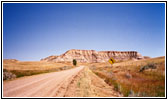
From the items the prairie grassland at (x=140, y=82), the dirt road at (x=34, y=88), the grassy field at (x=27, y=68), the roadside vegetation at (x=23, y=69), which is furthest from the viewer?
the grassy field at (x=27, y=68)

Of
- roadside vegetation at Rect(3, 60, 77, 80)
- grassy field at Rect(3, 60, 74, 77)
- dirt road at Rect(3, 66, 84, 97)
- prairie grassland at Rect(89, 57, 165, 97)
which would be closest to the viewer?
dirt road at Rect(3, 66, 84, 97)

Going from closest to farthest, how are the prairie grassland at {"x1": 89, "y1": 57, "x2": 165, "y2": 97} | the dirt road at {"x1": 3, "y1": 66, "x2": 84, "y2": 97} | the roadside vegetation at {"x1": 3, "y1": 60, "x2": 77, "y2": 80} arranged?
1. the dirt road at {"x1": 3, "y1": 66, "x2": 84, "y2": 97}
2. the prairie grassland at {"x1": 89, "y1": 57, "x2": 165, "y2": 97}
3. the roadside vegetation at {"x1": 3, "y1": 60, "x2": 77, "y2": 80}

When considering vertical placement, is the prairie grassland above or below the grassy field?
above

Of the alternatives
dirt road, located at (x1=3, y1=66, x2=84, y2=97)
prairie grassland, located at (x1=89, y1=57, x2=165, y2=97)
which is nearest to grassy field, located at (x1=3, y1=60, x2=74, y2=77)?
dirt road, located at (x1=3, y1=66, x2=84, y2=97)

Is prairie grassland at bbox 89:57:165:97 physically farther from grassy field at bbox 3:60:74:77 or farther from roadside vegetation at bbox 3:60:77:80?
grassy field at bbox 3:60:74:77

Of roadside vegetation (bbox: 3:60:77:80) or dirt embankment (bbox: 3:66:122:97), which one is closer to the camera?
dirt embankment (bbox: 3:66:122:97)

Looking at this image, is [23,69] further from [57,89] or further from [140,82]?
[140,82]

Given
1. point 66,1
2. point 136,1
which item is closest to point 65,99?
point 66,1

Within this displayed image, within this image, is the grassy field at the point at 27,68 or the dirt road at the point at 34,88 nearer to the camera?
the dirt road at the point at 34,88

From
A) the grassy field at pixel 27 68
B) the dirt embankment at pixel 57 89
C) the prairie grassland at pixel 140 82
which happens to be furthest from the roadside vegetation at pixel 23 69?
the prairie grassland at pixel 140 82

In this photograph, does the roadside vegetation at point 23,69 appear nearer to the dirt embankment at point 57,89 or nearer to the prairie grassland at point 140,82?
the dirt embankment at point 57,89

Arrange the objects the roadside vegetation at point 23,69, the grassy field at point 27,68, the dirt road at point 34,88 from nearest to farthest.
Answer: the dirt road at point 34,88
the roadside vegetation at point 23,69
the grassy field at point 27,68

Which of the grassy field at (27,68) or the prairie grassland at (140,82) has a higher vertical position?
the prairie grassland at (140,82)

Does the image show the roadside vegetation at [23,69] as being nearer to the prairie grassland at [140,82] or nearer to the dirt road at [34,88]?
the dirt road at [34,88]
